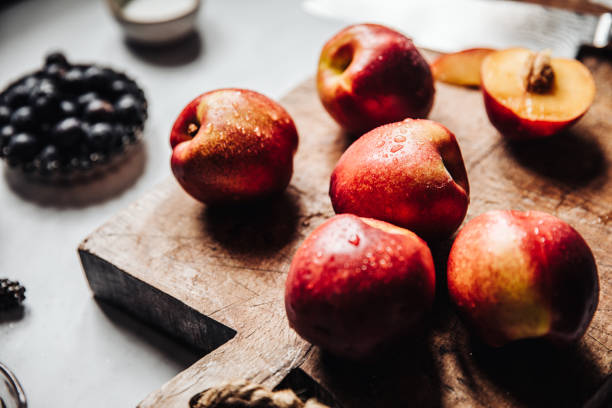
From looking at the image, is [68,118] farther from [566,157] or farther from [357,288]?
[566,157]

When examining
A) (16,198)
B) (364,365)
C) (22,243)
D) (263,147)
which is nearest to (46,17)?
(16,198)

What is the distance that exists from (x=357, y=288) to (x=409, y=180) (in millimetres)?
163

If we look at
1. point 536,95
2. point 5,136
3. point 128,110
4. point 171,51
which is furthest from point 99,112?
point 536,95

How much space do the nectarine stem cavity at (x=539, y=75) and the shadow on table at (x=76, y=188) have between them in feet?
2.32

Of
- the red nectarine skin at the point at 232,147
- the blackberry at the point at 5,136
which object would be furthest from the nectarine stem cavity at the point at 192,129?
the blackberry at the point at 5,136

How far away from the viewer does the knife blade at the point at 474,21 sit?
1237 millimetres

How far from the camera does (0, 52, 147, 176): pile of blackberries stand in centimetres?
97

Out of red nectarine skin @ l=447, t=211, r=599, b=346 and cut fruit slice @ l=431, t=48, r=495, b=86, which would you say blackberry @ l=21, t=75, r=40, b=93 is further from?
red nectarine skin @ l=447, t=211, r=599, b=346

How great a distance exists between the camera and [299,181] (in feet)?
2.78

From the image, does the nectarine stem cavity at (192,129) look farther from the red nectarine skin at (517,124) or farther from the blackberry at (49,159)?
the red nectarine skin at (517,124)

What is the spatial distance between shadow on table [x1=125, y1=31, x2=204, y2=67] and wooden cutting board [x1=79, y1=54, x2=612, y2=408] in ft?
1.61

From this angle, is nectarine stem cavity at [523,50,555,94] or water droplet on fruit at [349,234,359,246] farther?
nectarine stem cavity at [523,50,555,94]

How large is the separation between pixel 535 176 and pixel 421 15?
28.8 inches

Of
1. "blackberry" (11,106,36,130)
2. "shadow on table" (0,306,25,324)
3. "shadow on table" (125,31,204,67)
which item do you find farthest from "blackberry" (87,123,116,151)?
"shadow on table" (125,31,204,67)
